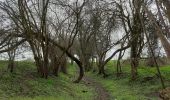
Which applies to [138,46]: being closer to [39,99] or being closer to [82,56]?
[39,99]

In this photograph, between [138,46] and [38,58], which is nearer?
[38,58]

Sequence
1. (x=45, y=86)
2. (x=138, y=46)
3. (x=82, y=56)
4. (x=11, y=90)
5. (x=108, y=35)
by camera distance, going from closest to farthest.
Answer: (x=11, y=90)
(x=45, y=86)
(x=138, y=46)
(x=108, y=35)
(x=82, y=56)

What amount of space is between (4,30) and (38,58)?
329 cm

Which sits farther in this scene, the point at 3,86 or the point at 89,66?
the point at 89,66

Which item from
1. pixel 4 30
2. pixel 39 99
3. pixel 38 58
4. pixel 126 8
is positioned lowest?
pixel 39 99

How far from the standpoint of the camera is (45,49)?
29.6m

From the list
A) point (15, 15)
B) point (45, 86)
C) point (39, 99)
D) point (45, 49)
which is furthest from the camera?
point (45, 49)

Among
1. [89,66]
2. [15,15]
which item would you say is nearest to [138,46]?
[15,15]

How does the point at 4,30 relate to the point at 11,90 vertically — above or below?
above

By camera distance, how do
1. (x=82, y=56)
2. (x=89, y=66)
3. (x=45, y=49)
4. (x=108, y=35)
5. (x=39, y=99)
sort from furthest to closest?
(x=89, y=66) → (x=82, y=56) → (x=108, y=35) → (x=45, y=49) → (x=39, y=99)

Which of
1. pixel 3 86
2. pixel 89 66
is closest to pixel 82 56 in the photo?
pixel 89 66

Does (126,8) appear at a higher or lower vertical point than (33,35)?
higher

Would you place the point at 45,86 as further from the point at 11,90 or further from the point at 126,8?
the point at 126,8

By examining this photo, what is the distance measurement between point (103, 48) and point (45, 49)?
73.4 feet
